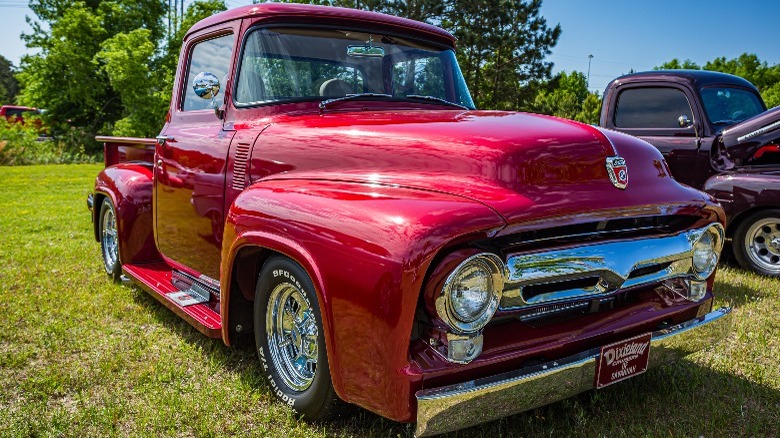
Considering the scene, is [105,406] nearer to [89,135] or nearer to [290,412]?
[290,412]

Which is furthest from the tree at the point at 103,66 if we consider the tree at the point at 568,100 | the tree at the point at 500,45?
the tree at the point at 568,100

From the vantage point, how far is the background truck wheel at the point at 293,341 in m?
2.57

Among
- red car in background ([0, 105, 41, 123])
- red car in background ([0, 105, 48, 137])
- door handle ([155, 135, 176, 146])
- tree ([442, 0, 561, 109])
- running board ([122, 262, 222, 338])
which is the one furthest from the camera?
red car in background ([0, 105, 41, 123])

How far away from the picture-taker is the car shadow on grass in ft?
9.11

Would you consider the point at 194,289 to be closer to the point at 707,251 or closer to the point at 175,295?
the point at 175,295

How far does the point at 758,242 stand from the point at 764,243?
0.06m

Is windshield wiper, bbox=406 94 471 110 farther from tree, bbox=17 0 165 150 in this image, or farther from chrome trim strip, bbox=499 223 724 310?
tree, bbox=17 0 165 150

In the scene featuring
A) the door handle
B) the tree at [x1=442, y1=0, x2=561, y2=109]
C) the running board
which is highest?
the tree at [x1=442, y1=0, x2=561, y2=109]

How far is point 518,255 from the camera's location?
7.39 ft

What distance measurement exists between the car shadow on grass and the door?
2.39ft

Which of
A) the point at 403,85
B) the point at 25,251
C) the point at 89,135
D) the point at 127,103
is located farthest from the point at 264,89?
the point at 89,135

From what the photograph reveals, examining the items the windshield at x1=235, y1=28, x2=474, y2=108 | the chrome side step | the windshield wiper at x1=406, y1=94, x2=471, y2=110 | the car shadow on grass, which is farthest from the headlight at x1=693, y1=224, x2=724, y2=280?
the chrome side step

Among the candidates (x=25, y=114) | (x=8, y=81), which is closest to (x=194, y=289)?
(x=25, y=114)

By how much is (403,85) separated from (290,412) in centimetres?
196
